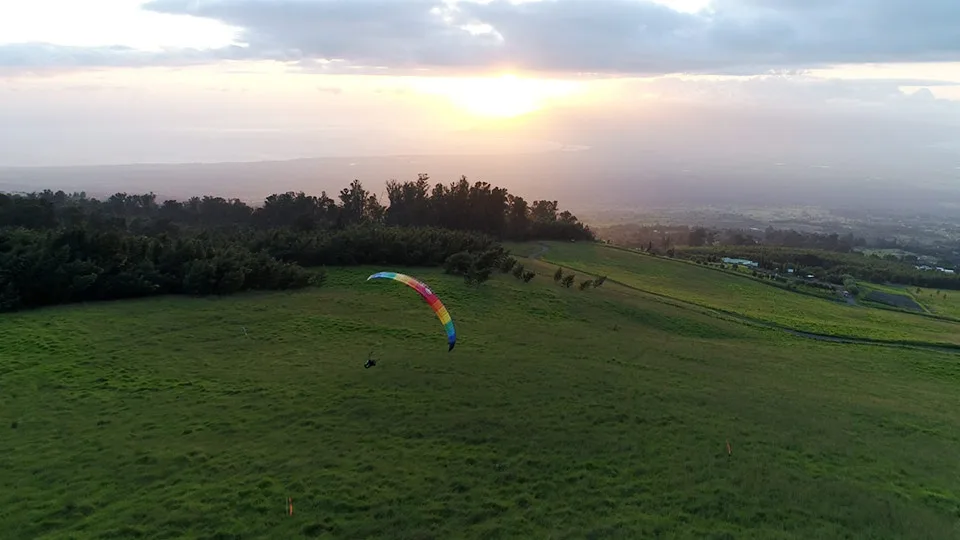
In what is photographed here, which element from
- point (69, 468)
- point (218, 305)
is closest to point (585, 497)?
point (69, 468)

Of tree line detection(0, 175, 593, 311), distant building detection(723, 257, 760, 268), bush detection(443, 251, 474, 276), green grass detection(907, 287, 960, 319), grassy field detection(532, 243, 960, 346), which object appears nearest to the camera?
tree line detection(0, 175, 593, 311)

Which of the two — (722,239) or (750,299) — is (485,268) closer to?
(750,299)

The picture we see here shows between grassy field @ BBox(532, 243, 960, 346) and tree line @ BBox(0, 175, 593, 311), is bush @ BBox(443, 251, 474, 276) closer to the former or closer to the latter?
tree line @ BBox(0, 175, 593, 311)

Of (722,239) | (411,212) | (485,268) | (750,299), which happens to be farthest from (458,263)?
(722,239)

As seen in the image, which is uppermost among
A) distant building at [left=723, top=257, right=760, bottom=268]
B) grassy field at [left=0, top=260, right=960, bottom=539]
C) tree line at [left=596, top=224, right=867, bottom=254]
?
tree line at [left=596, top=224, right=867, bottom=254]

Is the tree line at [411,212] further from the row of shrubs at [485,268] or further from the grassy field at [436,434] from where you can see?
the grassy field at [436,434]

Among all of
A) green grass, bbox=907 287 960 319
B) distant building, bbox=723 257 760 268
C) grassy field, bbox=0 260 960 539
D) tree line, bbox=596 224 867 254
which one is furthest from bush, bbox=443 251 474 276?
tree line, bbox=596 224 867 254
